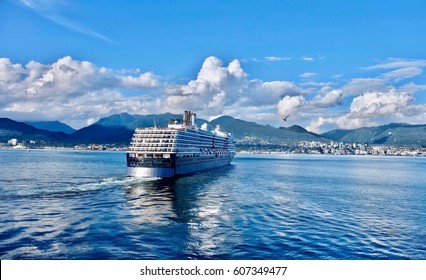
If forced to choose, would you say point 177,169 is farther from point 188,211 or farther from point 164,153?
point 188,211

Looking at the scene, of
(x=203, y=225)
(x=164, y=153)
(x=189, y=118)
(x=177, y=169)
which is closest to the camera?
(x=203, y=225)

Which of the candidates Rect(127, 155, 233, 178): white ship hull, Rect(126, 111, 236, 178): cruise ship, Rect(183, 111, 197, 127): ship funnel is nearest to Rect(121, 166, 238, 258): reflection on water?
Rect(127, 155, 233, 178): white ship hull

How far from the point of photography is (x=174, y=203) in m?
40.8

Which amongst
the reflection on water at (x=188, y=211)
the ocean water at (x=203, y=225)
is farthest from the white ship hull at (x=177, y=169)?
the ocean water at (x=203, y=225)

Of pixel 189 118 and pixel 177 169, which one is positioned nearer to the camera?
pixel 177 169

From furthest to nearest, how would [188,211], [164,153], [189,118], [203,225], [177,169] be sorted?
[189,118], [177,169], [164,153], [188,211], [203,225]

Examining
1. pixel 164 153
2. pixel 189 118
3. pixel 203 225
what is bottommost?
pixel 203 225

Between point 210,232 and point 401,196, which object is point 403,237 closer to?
point 210,232

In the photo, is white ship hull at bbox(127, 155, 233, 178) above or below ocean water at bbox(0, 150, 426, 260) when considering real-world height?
above

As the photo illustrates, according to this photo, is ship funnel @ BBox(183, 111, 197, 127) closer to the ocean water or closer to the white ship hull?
the white ship hull

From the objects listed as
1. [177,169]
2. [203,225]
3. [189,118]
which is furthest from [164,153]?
[203,225]
